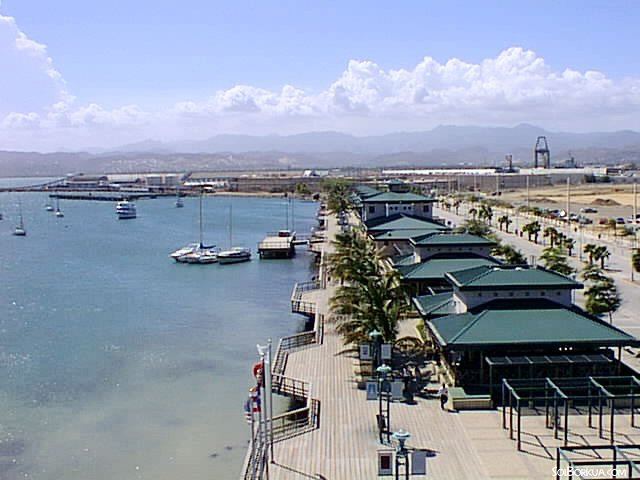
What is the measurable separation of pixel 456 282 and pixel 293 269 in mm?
41871

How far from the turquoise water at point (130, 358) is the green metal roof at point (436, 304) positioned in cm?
846

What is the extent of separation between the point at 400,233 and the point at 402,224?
3113 mm

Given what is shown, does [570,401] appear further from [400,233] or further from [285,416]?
[400,233]

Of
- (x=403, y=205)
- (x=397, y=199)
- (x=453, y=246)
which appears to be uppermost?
(x=397, y=199)

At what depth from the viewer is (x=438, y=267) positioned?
3831 cm

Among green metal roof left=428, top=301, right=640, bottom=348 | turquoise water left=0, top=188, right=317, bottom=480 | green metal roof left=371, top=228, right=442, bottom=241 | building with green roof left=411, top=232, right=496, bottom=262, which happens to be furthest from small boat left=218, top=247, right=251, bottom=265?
green metal roof left=428, top=301, right=640, bottom=348

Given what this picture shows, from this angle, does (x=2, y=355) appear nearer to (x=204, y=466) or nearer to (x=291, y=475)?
(x=204, y=466)

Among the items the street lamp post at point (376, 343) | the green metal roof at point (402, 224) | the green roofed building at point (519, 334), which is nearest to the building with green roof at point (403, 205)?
the green metal roof at point (402, 224)

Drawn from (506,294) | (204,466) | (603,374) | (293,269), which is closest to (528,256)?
(293,269)

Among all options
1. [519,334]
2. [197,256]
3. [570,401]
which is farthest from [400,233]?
[197,256]

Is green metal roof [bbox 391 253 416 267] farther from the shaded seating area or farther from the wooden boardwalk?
the shaded seating area

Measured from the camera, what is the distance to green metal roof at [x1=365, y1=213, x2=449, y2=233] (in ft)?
176

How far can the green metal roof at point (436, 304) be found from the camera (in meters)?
30.2

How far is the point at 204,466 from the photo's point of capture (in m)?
24.8
